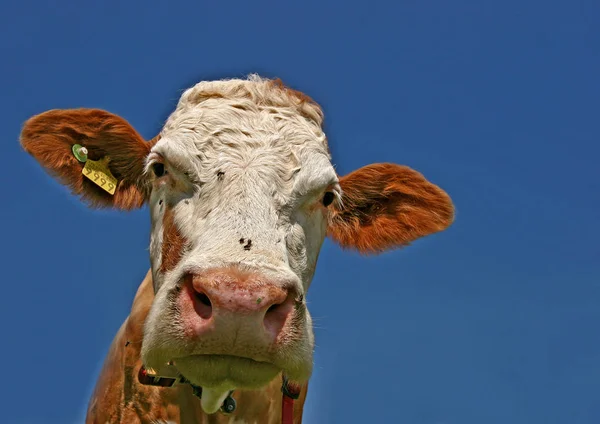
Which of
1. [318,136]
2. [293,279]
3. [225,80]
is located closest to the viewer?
[293,279]

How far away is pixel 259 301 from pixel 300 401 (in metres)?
3.12

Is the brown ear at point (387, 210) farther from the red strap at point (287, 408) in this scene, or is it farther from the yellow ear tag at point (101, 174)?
the yellow ear tag at point (101, 174)

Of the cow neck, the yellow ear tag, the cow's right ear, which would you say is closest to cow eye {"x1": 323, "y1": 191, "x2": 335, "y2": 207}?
the cow neck

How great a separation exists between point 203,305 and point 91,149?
9.92 ft

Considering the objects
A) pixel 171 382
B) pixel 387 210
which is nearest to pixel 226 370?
pixel 171 382

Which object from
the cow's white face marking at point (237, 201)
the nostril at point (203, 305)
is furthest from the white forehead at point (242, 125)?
the nostril at point (203, 305)

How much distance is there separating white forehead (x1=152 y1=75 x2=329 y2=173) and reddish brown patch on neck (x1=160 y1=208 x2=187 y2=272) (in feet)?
1.30

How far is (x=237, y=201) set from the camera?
4.51m

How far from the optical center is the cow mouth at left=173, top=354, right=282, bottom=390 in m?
3.94

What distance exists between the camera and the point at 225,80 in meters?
6.63

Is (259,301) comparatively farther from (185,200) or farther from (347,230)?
(347,230)

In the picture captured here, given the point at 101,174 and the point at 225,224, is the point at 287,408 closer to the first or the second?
the point at 225,224

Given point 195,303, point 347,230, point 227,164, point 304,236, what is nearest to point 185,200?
point 227,164

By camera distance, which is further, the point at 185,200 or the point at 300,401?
the point at 300,401
